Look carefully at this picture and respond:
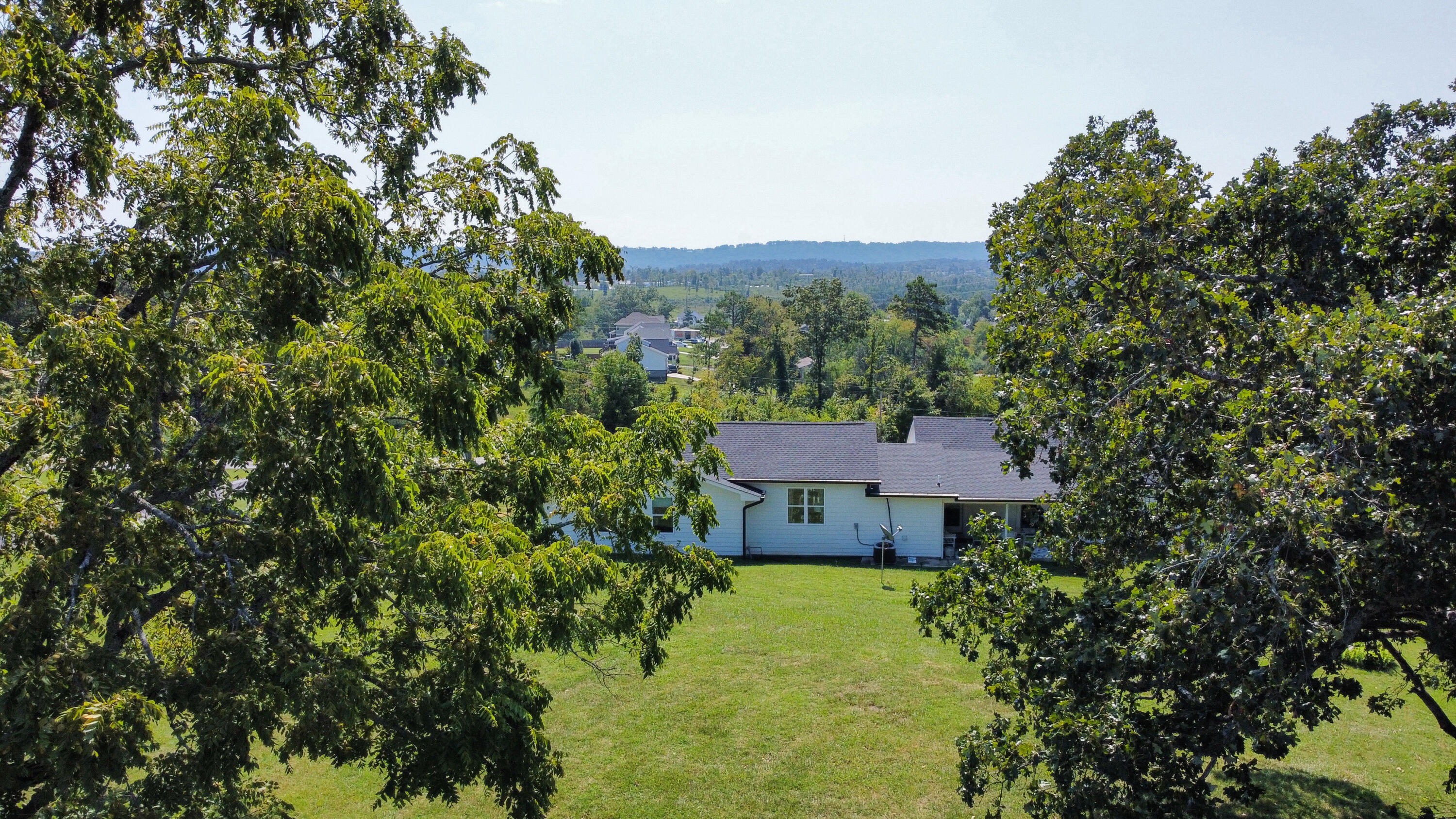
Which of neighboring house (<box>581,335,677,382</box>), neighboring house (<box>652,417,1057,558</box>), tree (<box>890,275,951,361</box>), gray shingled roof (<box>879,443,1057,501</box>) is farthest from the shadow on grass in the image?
neighboring house (<box>581,335,677,382</box>)

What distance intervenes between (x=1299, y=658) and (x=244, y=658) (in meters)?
6.53

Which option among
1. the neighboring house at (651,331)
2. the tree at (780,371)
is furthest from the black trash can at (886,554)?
the neighboring house at (651,331)

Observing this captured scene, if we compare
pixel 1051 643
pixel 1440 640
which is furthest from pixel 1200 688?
pixel 1440 640

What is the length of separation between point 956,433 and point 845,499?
7.28 m

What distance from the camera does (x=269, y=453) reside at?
15.2 feet

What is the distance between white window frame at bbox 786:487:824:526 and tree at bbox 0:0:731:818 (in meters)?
19.0

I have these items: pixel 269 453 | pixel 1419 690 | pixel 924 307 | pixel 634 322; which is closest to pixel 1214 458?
pixel 1419 690

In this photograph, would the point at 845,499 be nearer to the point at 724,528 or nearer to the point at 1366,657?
the point at 724,528

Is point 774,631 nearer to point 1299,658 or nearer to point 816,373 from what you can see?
point 1299,658

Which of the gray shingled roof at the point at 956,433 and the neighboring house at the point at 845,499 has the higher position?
the gray shingled roof at the point at 956,433

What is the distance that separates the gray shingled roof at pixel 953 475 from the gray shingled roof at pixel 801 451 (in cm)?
89

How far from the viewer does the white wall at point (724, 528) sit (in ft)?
84.6

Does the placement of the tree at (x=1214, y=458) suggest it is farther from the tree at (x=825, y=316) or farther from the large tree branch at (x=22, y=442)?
the tree at (x=825, y=316)

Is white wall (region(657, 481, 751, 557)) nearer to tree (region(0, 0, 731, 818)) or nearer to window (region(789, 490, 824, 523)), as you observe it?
window (region(789, 490, 824, 523))
